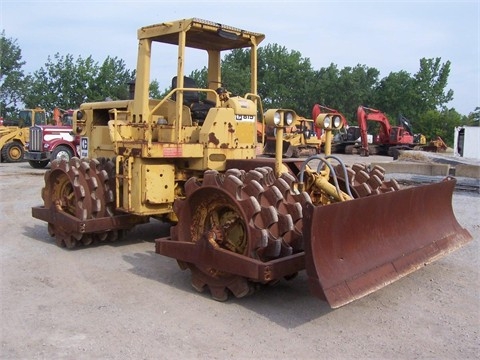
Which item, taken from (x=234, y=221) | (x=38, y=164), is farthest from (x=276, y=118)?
(x=38, y=164)

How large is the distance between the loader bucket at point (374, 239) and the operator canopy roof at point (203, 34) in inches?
119

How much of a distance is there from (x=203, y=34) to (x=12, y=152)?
18317 millimetres

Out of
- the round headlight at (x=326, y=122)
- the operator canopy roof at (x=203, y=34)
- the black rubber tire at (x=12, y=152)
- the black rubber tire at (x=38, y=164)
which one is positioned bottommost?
the black rubber tire at (x=38, y=164)

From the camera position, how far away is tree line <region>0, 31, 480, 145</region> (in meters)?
44.1

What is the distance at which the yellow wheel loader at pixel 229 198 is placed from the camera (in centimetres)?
438

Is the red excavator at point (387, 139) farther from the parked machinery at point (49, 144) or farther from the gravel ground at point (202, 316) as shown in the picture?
the gravel ground at point (202, 316)

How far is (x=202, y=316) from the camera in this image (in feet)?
14.4

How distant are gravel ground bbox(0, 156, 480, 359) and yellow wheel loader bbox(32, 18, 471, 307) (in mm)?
314

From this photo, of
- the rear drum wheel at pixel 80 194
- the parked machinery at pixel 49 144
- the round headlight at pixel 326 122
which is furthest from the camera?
the parked machinery at pixel 49 144

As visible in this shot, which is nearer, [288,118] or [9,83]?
[288,118]

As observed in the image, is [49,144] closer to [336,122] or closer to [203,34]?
[203,34]

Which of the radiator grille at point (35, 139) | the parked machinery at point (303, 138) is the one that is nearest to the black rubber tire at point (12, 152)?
the radiator grille at point (35, 139)

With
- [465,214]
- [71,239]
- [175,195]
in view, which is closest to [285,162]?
[175,195]

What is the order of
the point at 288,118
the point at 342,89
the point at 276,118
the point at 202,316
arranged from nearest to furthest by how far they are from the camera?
the point at 202,316, the point at 276,118, the point at 288,118, the point at 342,89
